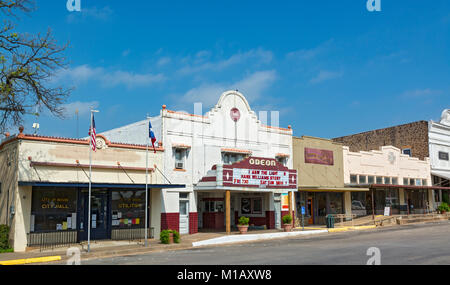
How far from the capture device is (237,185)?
2659cm

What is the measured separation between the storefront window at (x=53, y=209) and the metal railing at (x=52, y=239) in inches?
8.1

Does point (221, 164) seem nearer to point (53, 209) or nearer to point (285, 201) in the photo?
point (285, 201)

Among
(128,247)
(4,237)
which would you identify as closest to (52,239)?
(4,237)

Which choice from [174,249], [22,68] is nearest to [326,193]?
[174,249]

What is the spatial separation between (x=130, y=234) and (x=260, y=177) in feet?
29.1

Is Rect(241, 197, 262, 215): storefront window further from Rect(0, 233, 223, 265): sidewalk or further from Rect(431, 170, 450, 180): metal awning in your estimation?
Rect(431, 170, 450, 180): metal awning

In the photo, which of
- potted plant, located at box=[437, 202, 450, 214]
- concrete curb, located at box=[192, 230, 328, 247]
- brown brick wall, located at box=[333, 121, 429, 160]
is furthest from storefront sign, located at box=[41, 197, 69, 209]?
potted plant, located at box=[437, 202, 450, 214]

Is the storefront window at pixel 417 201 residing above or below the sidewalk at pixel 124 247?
above

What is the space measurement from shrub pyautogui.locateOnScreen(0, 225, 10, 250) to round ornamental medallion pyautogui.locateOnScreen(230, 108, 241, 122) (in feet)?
50.0

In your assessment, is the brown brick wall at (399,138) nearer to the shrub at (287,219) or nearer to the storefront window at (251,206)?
the storefront window at (251,206)

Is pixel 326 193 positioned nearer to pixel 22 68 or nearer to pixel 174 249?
pixel 174 249

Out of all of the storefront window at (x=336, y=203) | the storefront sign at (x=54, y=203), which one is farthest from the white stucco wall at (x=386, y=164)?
the storefront sign at (x=54, y=203)

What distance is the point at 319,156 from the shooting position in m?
36.0

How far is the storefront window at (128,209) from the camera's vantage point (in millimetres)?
23484
